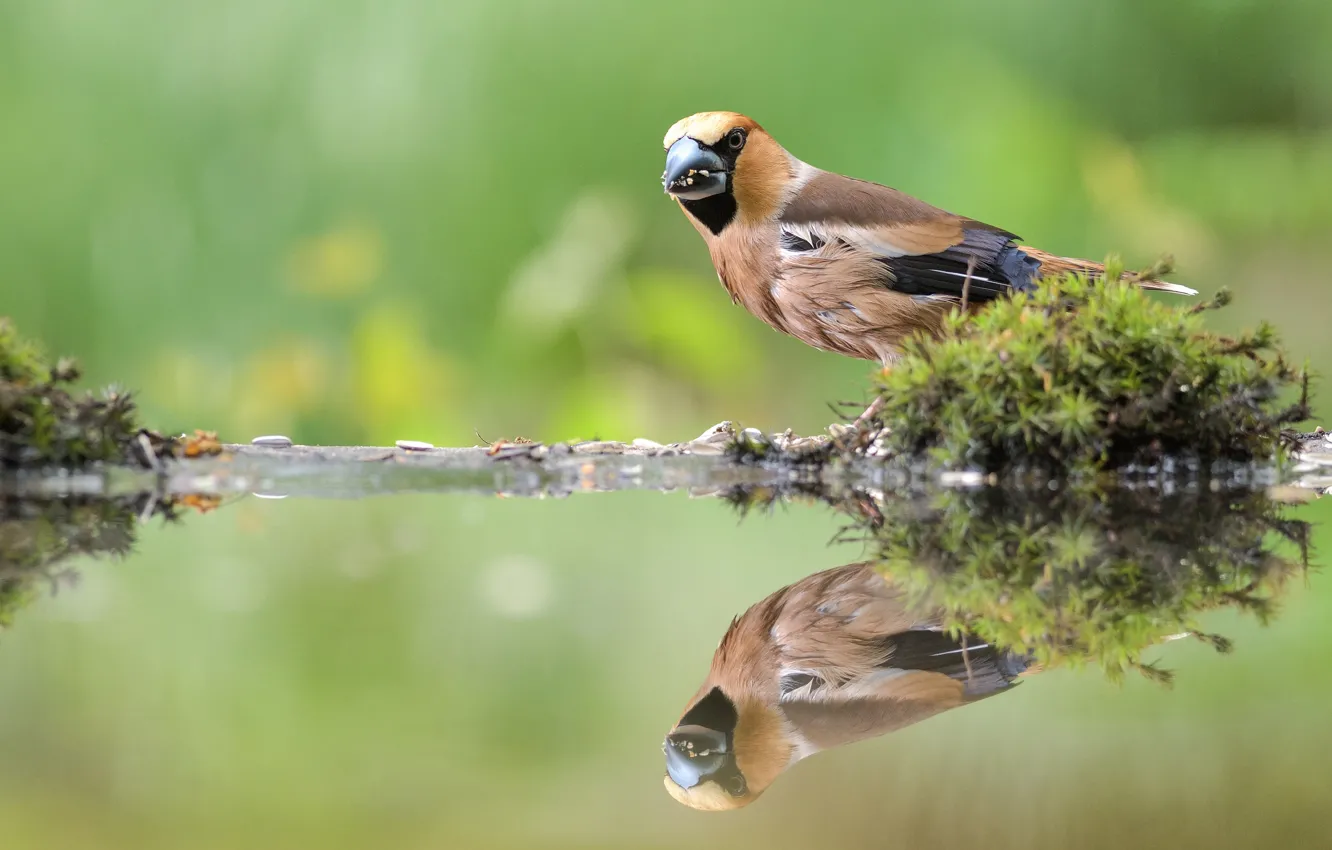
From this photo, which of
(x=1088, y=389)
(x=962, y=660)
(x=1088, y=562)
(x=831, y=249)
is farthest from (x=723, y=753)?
(x=831, y=249)

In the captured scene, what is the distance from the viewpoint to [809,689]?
1591 millimetres

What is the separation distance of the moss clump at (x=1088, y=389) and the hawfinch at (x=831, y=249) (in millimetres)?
970

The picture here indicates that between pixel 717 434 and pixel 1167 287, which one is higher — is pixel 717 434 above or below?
below

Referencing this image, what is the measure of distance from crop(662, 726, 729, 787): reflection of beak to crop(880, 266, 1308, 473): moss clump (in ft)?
5.51

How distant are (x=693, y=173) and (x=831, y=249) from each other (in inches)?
20.5

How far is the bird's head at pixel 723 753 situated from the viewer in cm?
130

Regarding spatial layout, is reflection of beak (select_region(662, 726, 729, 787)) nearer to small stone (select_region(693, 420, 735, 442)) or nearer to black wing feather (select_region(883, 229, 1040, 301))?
small stone (select_region(693, 420, 735, 442))

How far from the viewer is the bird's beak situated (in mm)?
4359

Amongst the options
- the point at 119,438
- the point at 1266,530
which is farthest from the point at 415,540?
the point at 1266,530

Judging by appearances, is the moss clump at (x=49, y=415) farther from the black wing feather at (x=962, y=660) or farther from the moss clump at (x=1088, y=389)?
the black wing feather at (x=962, y=660)

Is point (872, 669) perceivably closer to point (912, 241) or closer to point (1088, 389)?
point (1088, 389)

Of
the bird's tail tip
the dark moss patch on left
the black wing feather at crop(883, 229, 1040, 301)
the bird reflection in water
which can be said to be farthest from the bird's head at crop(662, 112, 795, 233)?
the dark moss patch on left

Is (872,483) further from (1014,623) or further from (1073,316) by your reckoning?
(1014,623)

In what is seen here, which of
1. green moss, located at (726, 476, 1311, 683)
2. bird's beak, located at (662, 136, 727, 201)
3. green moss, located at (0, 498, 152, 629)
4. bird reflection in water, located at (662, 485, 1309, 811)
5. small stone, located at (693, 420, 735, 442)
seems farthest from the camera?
bird's beak, located at (662, 136, 727, 201)
